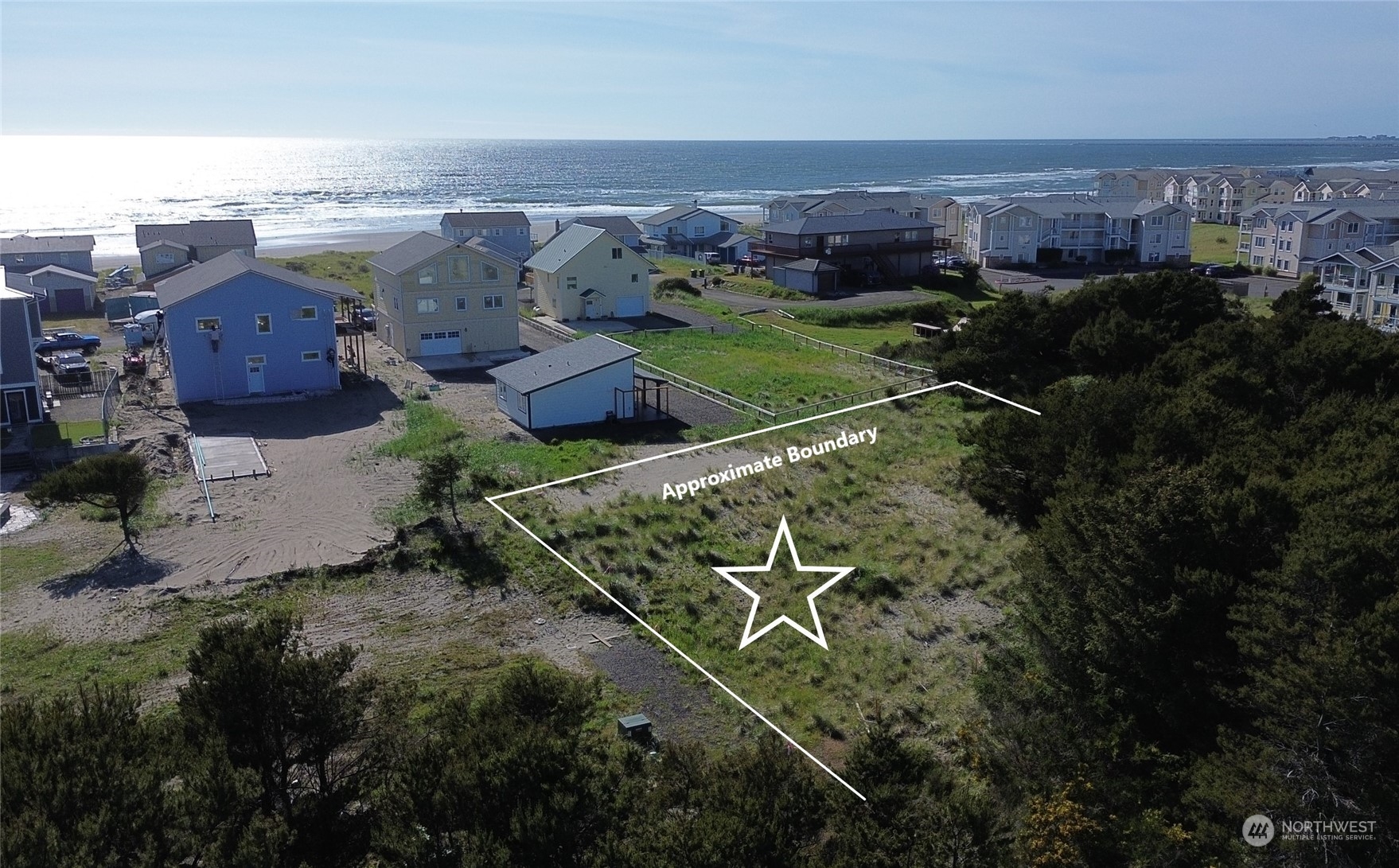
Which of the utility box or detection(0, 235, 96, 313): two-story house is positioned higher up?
detection(0, 235, 96, 313): two-story house

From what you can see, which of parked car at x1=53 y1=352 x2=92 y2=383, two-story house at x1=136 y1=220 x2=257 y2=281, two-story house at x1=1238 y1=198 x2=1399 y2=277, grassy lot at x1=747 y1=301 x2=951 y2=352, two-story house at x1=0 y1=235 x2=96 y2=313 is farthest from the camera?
two-story house at x1=1238 y1=198 x2=1399 y2=277

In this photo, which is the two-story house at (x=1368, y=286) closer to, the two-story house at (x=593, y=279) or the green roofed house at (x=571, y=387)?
the two-story house at (x=593, y=279)

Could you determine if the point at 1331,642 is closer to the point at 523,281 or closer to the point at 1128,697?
the point at 1128,697

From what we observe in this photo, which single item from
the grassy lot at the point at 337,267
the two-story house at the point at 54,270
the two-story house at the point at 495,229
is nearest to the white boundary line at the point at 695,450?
the grassy lot at the point at 337,267

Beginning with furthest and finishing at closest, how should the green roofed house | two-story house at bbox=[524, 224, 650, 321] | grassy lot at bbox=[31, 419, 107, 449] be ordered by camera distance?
two-story house at bbox=[524, 224, 650, 321]
the green roofed house
grassy lot at bbox=[31, 419, 107, 449]

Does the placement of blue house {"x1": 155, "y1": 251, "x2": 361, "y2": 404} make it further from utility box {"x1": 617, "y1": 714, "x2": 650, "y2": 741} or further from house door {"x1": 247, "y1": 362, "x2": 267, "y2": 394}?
utility box {"x1": 617, "y1": 714, "x2": 650, "y2": 741}

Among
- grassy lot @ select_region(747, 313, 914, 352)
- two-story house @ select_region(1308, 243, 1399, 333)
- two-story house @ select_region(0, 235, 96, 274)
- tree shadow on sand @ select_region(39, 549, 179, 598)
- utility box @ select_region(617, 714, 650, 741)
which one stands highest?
two-story house @ select_region(0, 235, 96, 274)

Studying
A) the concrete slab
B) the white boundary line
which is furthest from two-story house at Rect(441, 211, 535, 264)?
the concrete slab
